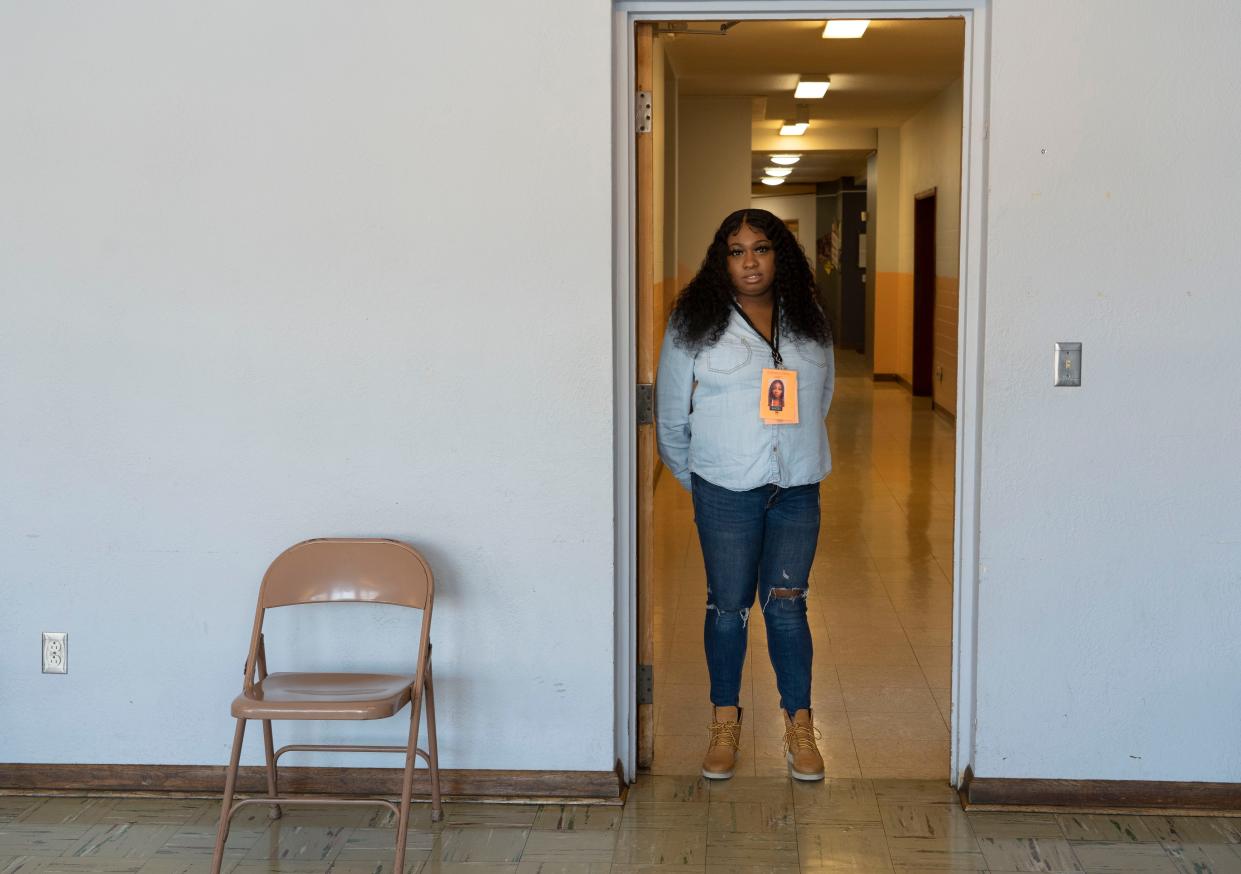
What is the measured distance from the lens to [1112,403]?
3340 mm

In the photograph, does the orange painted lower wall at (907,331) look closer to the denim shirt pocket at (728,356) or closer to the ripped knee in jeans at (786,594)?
the ripped knee in jeans at (786,594)

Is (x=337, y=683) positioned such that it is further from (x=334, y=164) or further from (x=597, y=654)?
(x=334, y=164)

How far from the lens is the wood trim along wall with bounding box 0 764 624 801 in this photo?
3553 millimetres

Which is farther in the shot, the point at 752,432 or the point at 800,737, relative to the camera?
the point at 800,737

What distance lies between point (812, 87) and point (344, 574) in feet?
25.3

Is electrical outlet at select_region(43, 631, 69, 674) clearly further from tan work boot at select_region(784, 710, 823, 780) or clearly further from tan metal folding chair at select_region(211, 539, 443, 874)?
tan work boot at select_region(784, 710, 823, 780)

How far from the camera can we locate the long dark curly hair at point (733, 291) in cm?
352

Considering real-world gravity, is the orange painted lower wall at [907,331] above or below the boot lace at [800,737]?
above

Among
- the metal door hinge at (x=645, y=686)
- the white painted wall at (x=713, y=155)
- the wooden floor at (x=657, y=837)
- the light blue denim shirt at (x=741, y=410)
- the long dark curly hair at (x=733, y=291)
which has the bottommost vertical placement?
the wooden floor at (x=657, y=837)

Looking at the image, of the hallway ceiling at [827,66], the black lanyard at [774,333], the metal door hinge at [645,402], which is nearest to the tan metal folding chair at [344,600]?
the metal door hinge at [645,402]

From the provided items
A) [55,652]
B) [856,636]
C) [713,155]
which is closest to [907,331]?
[713,155]

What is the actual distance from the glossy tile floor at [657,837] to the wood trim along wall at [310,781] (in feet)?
0.17

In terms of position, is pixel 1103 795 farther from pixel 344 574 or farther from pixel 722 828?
pixel 344 574

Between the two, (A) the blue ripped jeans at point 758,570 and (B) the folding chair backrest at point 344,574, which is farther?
(A) the blue ripped jeans at point 758,570
